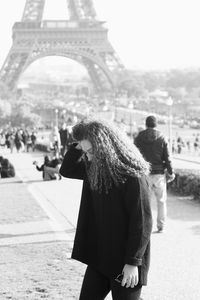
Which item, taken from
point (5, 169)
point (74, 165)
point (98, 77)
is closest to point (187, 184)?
point (5, 169)

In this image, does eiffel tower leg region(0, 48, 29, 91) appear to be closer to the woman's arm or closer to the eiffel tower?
the eiffel tower

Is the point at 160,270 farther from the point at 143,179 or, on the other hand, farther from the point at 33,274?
the point at 143,179

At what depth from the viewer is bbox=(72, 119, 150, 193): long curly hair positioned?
13.4 ft

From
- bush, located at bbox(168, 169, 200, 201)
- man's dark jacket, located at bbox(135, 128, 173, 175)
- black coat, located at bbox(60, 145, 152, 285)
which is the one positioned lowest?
bush, located at bbox(168, 169, 200, 201)

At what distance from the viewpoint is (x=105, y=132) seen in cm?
411

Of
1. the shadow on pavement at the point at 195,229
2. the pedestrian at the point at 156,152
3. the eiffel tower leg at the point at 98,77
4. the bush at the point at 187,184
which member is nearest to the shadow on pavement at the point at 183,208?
the bush at the point at 187,184

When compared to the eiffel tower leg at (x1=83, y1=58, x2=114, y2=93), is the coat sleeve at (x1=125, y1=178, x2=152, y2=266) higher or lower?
lower

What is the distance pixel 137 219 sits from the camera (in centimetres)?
403

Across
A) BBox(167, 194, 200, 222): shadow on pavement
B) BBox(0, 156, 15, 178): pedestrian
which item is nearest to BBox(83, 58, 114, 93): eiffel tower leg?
BBox(0, 156, 15, 178): pedestrian

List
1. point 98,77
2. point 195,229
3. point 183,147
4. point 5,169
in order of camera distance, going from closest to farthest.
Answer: point 195,229 → point 5,169 → point 183,147 → point 98,77

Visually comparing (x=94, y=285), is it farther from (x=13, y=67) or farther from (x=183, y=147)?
(x=13, y=67)

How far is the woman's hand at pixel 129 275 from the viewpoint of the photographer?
3.97m

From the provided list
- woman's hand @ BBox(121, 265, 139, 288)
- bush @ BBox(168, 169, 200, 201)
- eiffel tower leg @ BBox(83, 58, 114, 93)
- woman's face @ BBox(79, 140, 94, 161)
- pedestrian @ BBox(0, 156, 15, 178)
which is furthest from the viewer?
eiffel tower leg @ BBox(83, 58, 114, 93)

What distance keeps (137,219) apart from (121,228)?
134 mm
